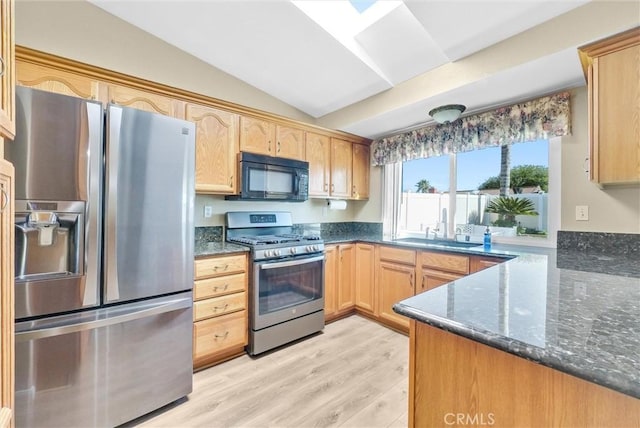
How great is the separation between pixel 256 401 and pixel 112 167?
1.63m

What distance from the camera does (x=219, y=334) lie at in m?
2.14

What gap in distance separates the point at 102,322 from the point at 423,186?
312 cm

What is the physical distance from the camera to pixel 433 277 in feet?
8.23

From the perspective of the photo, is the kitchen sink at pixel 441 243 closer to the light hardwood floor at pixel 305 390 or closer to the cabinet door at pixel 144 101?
the light hardwood floor at pixel 305 390

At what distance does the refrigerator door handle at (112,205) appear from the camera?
Answer: 1504 millimetres

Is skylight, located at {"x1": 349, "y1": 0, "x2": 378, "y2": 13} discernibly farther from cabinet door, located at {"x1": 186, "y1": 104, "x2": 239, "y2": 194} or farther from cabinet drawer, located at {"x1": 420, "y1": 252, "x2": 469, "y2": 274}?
cabinet drawer, located at {"x1": 420, "y1": 252, "x2": 469, "y2": 274}

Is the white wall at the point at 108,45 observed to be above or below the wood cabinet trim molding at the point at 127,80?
above

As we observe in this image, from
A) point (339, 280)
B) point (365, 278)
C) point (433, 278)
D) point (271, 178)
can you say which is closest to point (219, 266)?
point (271, 178)

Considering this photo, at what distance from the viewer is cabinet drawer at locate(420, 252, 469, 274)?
2.32 m

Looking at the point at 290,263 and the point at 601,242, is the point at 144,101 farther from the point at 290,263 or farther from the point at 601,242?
the point at 601,242

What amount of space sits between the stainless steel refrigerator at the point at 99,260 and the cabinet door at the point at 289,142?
1090 millimetres

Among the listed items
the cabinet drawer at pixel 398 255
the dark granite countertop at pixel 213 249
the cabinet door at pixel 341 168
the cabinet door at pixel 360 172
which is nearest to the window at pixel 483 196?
the cabinet door at pixel 360 172

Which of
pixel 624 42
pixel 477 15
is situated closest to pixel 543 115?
pixel 624 42

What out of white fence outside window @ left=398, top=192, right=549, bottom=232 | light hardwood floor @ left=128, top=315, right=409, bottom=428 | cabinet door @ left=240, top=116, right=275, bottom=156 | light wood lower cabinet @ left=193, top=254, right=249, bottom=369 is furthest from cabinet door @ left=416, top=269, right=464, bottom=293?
cabinet door @ left=240, top=116, right=275, bottom=156
